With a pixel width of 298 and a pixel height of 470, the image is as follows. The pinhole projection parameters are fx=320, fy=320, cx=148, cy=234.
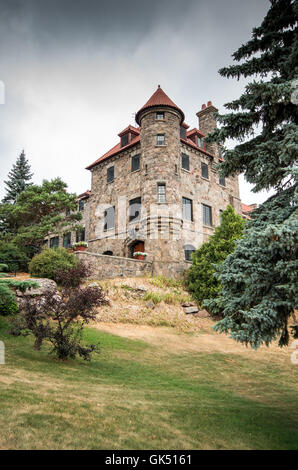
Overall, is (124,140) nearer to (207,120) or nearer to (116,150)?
(116,150)

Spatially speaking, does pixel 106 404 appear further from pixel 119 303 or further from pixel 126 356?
pixel 119 303

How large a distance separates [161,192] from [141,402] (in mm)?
18507

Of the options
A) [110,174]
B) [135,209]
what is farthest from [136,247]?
[110,174]

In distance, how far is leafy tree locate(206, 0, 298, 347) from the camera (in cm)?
537

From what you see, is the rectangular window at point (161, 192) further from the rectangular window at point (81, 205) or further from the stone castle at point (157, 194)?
the rectangular window at point (81, 205)

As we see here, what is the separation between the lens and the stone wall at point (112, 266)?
1967 centimetres

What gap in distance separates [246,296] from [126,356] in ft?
22.8

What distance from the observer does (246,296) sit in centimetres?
592

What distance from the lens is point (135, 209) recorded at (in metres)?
25.6

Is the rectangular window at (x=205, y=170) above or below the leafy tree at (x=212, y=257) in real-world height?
above

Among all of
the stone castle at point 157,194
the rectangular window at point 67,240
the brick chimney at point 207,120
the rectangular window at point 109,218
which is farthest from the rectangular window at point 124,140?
the rectangular window at point 67,240

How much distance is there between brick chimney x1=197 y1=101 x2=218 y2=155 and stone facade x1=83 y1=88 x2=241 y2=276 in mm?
90
